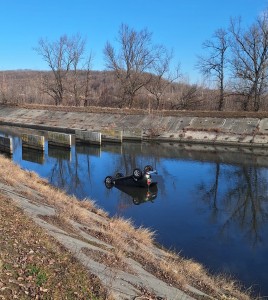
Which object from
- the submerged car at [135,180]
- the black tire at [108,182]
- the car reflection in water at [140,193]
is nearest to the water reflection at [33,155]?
the black tire at [108,182]

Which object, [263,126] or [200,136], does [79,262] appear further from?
[263,126]

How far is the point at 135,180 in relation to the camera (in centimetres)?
2094

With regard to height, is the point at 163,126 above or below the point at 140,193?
above

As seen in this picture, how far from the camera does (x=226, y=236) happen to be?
14.0m

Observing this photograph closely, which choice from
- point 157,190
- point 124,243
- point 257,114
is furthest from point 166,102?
point 124,243

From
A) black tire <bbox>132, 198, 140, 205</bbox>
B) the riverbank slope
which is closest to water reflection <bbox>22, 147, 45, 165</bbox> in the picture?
black tire <bbox>132, 198, 140, 205</bbox>

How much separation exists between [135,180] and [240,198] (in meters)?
5.81

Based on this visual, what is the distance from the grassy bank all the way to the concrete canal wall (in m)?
27.4

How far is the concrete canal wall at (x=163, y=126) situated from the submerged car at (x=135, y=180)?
1889cm

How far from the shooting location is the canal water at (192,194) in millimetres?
12641

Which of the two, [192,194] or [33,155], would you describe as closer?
[192,194]

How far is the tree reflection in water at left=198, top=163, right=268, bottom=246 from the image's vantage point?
50.0ft

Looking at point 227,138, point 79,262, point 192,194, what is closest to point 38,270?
point 79,262

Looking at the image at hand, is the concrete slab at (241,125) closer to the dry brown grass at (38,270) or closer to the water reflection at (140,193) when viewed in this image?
the water reflection at (140,193)
